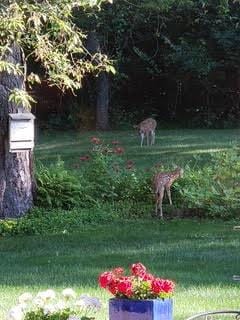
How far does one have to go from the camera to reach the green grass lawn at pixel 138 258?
8.31 meters

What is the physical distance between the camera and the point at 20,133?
1295 centimetres

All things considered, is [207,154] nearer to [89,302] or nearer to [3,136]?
[3,136]

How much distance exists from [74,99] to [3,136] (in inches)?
907

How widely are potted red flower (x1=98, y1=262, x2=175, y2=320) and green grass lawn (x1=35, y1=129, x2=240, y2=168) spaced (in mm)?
15102

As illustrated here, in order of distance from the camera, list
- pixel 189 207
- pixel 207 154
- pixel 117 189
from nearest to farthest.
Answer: pixel 189 207 < pixel 117 189 < pixel 207 154

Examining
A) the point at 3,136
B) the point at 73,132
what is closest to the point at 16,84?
the point at 3,136

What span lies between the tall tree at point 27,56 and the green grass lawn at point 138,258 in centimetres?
125

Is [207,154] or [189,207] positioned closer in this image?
[189,207]

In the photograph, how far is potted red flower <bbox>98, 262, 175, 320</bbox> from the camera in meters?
4.72

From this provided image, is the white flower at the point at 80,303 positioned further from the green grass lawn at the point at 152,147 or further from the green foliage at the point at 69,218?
the green grass lawn at the point at 152,147

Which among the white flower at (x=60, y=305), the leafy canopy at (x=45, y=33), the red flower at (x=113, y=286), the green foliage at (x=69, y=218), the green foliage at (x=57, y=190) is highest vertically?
the leafy canopy at (x=45, y=33)

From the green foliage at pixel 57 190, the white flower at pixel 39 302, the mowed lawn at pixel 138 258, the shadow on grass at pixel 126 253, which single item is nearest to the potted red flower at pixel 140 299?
the white flower at pixel 39 302

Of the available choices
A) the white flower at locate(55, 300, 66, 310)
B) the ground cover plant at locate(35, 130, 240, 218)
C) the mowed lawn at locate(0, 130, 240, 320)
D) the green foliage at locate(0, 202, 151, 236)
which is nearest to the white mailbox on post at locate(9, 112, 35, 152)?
the green foliage at locate(0, 202, 151, 236)

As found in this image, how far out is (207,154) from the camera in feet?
76.2
